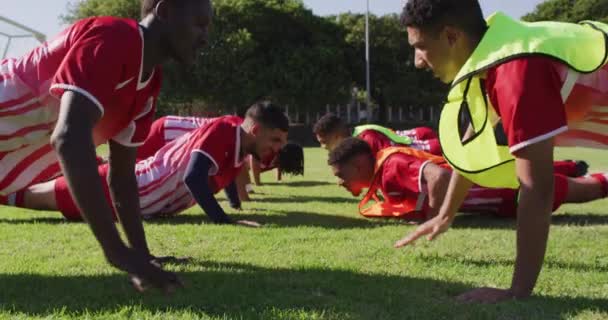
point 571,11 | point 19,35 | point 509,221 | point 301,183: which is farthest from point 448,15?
point 571,11

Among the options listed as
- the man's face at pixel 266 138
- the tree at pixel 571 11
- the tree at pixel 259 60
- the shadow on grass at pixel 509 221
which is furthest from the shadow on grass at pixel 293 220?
the tree at pixel 571 11

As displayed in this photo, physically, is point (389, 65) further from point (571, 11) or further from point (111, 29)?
point (111, 29)

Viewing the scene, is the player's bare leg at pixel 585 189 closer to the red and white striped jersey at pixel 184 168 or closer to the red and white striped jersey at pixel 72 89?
the red and white striped jersey at pixel 184 168

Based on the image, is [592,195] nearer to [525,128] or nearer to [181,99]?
[525,128]

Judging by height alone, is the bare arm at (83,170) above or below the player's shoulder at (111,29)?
below

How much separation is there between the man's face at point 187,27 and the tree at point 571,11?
4569cm

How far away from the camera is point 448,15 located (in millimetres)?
2861

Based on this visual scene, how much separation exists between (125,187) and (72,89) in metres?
1.01

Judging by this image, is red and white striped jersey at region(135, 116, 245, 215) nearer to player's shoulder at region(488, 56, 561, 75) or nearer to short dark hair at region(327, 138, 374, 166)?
short dark hair at region(327, 138, 374, 166)

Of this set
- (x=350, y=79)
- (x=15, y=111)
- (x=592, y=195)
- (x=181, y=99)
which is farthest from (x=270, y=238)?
(x=350, y=79)

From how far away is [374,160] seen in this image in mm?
6398

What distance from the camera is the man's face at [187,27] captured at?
289 cm

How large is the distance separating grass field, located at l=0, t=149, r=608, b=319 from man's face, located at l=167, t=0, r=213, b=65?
3.54 feet

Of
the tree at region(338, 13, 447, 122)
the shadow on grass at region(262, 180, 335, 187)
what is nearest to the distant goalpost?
the shadow on grass at region(262, 180, 335, 187)
